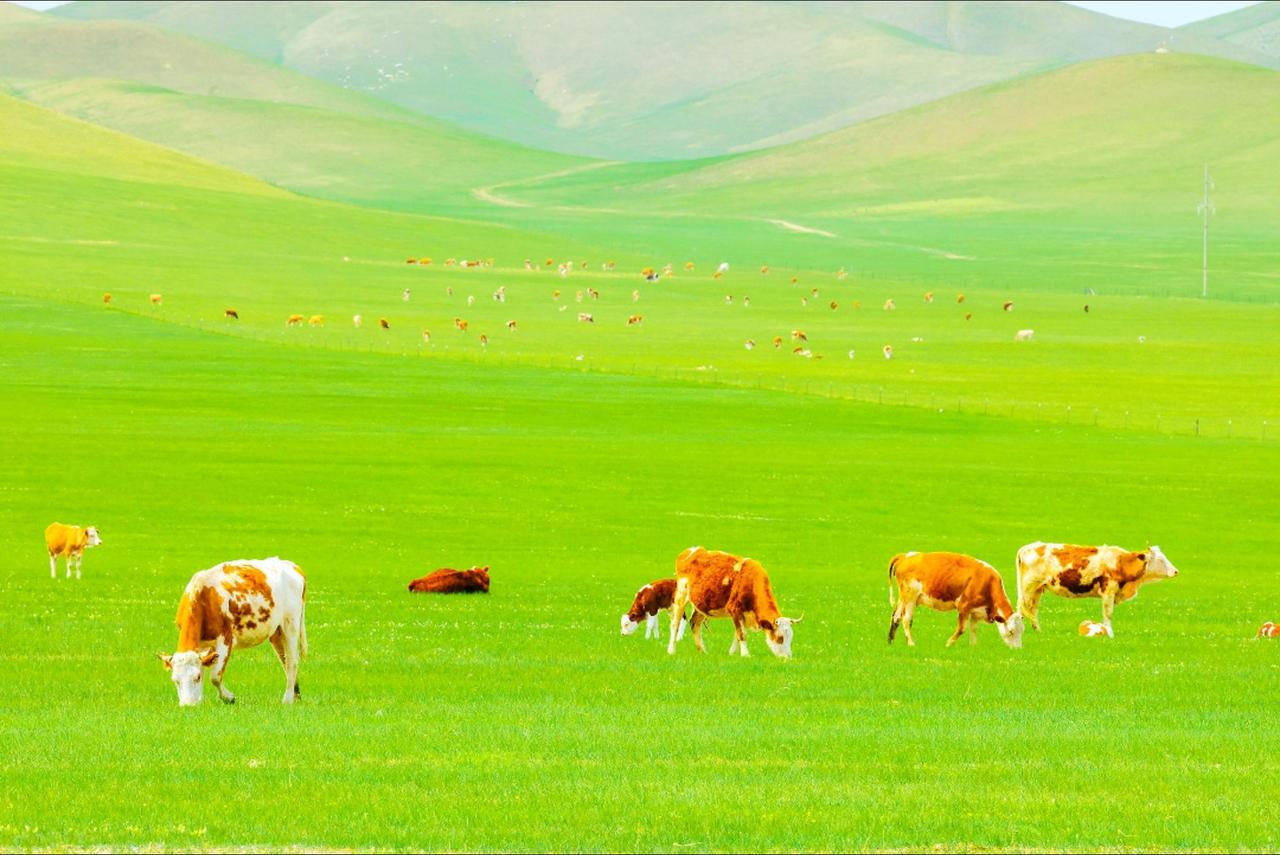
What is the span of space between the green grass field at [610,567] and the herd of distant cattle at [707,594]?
49 cm

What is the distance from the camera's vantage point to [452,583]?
97.2ft

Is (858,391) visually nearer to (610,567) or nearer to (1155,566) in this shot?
(610,567)

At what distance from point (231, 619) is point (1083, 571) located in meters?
13.1

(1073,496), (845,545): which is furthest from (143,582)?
(1073,496)

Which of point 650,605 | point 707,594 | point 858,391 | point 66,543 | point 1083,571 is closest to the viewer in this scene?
point 707,594

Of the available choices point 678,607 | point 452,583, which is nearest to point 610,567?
point 452,583

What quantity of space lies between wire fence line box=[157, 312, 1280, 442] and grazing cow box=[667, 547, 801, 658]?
141 feet

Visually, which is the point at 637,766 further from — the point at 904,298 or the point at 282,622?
the point at 904,298

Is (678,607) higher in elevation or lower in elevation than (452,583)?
higher

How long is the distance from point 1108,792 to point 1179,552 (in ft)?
85.0

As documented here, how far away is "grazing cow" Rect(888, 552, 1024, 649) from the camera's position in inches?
940

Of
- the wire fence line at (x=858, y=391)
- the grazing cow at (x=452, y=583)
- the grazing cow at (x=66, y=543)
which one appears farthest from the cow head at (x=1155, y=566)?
the wire fence line at (x=858, y=391)

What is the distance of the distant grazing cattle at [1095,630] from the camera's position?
85.6 feet

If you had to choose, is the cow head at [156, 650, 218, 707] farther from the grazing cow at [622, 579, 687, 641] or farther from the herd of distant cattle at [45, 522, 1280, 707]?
the grazing cow at [622, 579, 687, 641]
